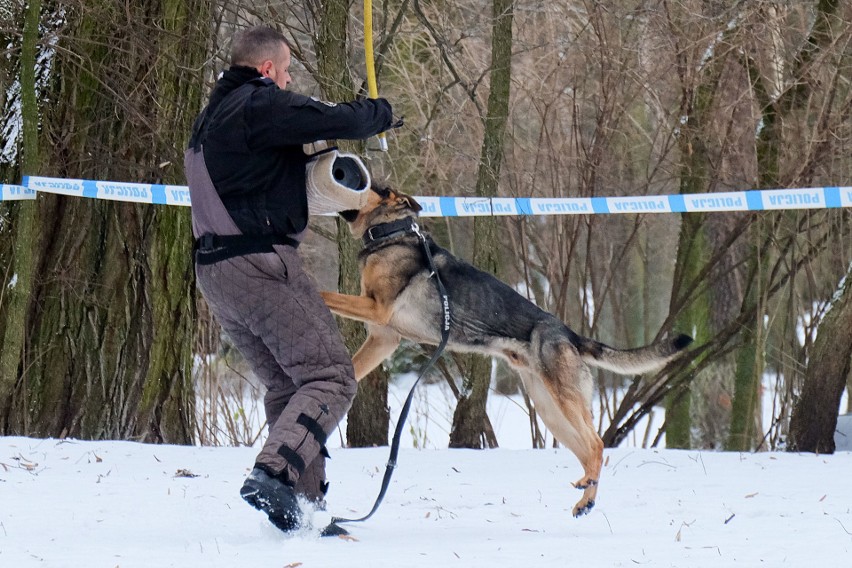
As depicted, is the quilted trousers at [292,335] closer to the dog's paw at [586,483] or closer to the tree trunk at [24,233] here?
the dog's paw at [586,483]

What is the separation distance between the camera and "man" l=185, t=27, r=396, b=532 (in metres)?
3.74

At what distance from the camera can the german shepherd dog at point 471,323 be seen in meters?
4.96

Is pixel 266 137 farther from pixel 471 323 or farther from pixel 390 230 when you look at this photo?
pixel 471 323

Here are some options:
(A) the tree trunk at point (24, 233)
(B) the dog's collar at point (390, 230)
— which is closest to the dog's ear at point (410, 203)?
(B) the dog's collar at point (390, 230)

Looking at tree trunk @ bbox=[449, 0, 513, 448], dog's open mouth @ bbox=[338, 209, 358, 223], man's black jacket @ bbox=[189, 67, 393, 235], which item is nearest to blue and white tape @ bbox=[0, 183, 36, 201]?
dog's open mouth @ bbox=[338, 209, 358, 223]

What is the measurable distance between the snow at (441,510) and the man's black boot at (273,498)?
100mm

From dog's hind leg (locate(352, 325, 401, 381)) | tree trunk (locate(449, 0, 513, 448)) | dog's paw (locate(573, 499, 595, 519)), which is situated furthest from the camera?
tree trunk (locate(449, 0, 513, 448))

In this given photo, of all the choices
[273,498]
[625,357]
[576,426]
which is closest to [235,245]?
[273,498]

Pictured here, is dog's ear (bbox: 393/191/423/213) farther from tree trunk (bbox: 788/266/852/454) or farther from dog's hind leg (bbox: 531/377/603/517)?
tree trunk (bbox: 788/266/852/454)

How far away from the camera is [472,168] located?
31.9ft

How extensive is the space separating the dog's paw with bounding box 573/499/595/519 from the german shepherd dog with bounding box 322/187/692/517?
0.19 metres

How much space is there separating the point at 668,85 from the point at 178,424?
518 centimetres

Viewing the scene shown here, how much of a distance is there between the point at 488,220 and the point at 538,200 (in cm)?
47

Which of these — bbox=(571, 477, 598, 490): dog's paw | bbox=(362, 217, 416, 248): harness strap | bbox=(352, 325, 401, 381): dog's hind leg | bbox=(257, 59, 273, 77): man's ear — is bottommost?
bbox=(571, 477, 598, 490): dog's paw
